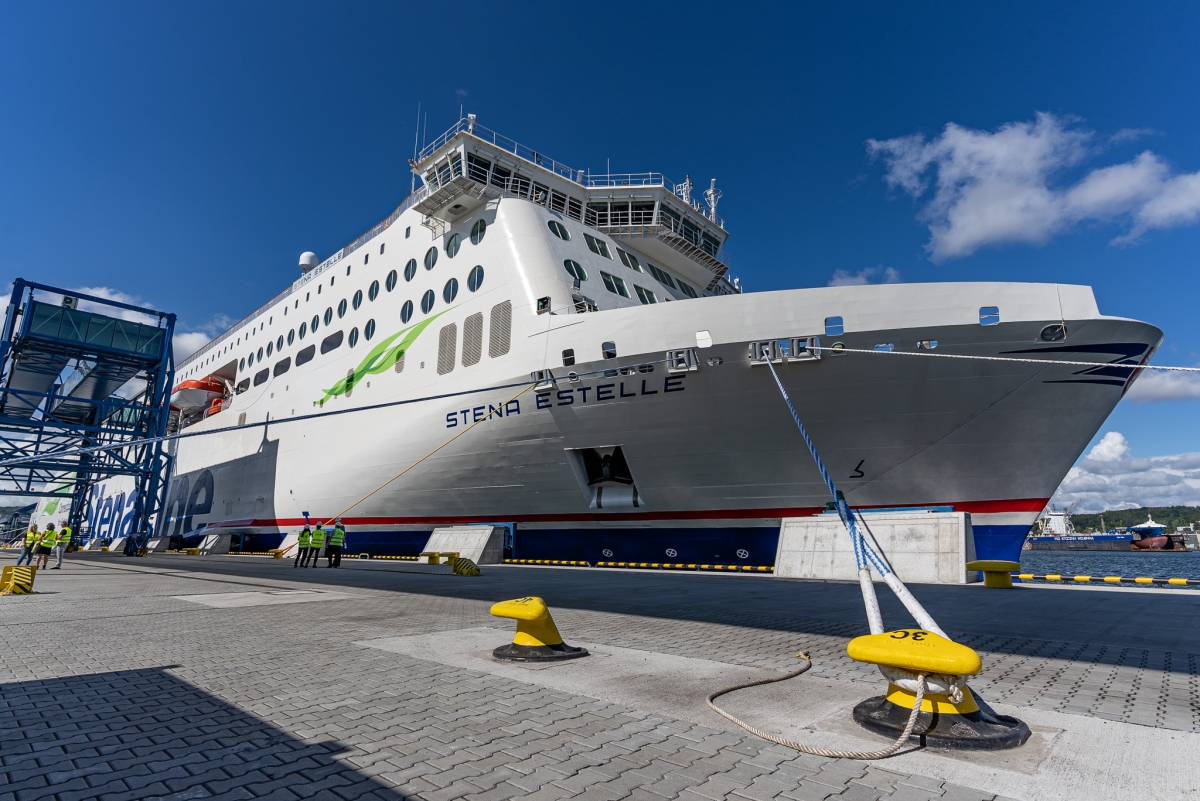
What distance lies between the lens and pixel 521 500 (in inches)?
646

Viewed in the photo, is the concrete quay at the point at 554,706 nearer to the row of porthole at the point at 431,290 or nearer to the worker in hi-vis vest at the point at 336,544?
the worker in hi-vis vest at the point at 336,544

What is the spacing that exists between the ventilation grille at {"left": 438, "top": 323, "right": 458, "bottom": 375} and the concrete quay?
10.2 meters

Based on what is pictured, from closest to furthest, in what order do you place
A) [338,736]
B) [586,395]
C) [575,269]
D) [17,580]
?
[338,736], [17,580], [586,395], [575,269]

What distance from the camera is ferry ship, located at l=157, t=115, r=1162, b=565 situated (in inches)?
461

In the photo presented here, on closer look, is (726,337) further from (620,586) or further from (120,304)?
(120,304)

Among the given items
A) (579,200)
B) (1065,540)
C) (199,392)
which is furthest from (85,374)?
(1065,540)

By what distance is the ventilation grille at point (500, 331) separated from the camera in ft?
52.2

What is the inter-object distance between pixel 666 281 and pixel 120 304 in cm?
2820

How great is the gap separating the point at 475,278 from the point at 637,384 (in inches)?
265

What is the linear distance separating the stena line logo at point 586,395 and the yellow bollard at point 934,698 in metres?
9.86

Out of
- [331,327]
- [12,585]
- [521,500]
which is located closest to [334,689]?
[12,585]

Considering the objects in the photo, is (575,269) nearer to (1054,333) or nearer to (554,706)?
(1054,333)

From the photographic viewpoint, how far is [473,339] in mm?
16844

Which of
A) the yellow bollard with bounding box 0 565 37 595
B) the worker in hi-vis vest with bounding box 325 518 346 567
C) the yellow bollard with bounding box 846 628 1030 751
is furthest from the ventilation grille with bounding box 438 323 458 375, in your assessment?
the yellow bollard with bounding box 846 628 1030 751
